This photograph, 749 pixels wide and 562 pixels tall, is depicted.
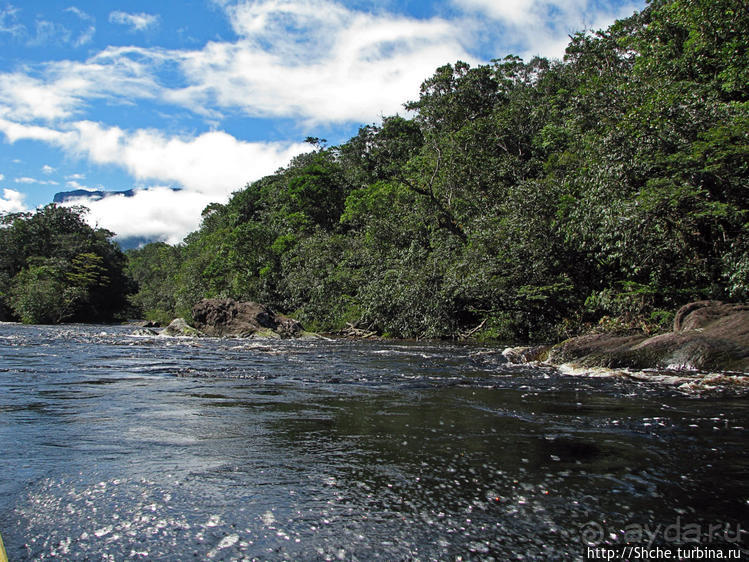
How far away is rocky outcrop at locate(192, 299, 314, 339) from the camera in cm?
2345

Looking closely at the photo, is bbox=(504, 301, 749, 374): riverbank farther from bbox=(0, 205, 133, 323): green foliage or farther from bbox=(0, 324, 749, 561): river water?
bbox=(0, 205, 133, 323): green foliage

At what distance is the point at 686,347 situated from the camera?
9250 mm

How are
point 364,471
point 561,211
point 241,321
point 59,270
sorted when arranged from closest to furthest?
point 364,471 < point 561,211 < point 241,321 < point 59,270

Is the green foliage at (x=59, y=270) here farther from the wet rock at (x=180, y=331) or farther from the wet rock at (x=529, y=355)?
the wet rock at (x=529, y=355)

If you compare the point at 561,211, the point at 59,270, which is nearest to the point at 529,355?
the point at 561,211

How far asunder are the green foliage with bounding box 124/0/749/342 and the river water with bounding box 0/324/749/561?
7.23 meters

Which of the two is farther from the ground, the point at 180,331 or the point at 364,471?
the point at 364,471

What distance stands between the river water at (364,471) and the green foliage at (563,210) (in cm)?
723

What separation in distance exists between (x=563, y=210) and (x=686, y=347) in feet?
25.8

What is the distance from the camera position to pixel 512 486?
336cm

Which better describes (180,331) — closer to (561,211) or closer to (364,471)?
(561,211)

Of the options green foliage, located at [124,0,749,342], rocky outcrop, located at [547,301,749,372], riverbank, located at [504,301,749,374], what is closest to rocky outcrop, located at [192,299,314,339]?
green foliage, located at [124,0,749,342]

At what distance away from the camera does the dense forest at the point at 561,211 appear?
12.6 m

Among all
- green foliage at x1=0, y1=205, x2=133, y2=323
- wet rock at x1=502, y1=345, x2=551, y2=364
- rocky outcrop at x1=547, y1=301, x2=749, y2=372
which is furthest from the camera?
green foliage at x1=0, y1=205, x2=133, y2=323
